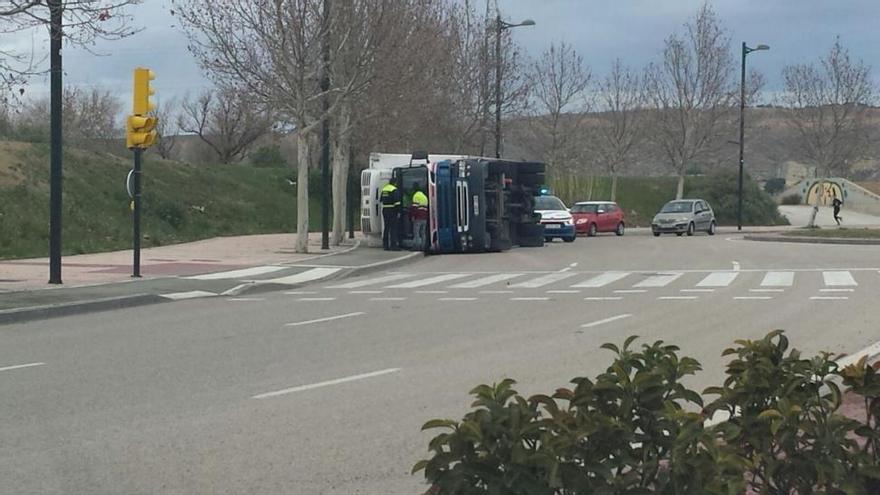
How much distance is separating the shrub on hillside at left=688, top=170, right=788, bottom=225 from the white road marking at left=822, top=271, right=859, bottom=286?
4002cm

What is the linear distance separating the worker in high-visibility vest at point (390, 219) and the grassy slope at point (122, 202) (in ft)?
24.6

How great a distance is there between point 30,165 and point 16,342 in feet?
80.8

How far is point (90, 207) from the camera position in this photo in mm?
34562

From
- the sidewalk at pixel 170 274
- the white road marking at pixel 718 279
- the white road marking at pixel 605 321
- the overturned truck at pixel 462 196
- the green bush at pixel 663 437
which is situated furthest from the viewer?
the overturned truck at pixel 462 196

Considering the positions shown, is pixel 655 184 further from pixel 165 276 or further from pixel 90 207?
pixel 165 276

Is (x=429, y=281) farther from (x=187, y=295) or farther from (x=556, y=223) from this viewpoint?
(x=556, y=223)

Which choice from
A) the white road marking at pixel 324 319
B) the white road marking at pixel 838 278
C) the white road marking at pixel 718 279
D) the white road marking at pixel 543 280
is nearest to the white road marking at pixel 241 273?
the white road marking at pixel 543 280

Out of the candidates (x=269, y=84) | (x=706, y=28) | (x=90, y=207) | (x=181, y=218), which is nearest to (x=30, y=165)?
(x=90, y=207)

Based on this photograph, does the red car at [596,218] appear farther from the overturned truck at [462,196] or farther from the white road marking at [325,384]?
the white road marking at [325,384]

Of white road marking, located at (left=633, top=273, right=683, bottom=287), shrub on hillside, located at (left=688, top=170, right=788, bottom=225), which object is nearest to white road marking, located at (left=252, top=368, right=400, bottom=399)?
white road marking, located at (left=633, top=273, right=683, bottom=287)

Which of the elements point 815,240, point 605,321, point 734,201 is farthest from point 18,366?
point 734,201

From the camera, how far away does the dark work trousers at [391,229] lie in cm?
A: 3100

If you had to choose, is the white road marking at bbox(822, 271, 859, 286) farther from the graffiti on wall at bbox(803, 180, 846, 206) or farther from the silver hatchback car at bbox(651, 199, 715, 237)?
the graffiti on wall at bbox(803, 180, 846, 206)

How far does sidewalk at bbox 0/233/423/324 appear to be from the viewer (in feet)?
53.8
